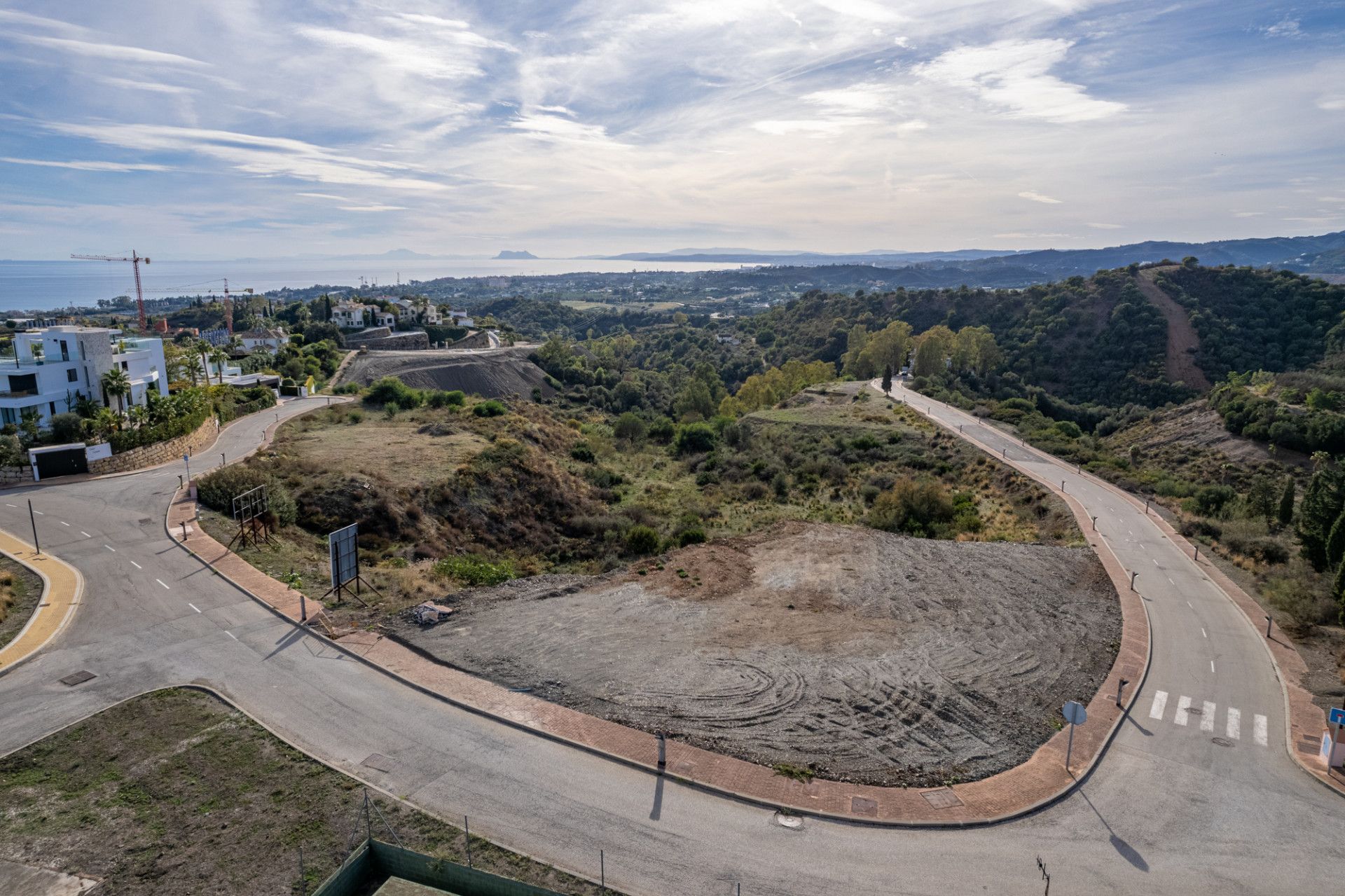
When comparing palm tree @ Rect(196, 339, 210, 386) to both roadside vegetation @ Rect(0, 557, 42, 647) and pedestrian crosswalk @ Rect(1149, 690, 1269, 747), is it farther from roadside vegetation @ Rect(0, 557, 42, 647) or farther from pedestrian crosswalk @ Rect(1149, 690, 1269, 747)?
pedestrian crosswalk @ Rect(1149, 690, 1269, 747)

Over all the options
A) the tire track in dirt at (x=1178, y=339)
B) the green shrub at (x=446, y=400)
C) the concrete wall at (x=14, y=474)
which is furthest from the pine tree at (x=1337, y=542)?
the tire track in dirt at (x=1178, y=339)

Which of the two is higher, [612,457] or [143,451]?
[143,451]

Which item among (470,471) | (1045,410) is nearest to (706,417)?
(1045,410)

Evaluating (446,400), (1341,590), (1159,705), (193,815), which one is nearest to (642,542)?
(1159,705)

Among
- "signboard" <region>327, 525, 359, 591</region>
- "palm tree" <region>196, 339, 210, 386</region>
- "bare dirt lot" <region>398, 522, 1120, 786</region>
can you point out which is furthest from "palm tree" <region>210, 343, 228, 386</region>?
"bare dirt lot" <region>398, 522, 1120, 786</region>

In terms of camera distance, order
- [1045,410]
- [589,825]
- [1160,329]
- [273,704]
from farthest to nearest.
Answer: [1160,329] → [1045,410] → [273,704] → [589,825]

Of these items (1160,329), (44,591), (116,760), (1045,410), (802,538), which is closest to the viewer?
(116,760)

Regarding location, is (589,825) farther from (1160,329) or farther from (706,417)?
(1160,329)
